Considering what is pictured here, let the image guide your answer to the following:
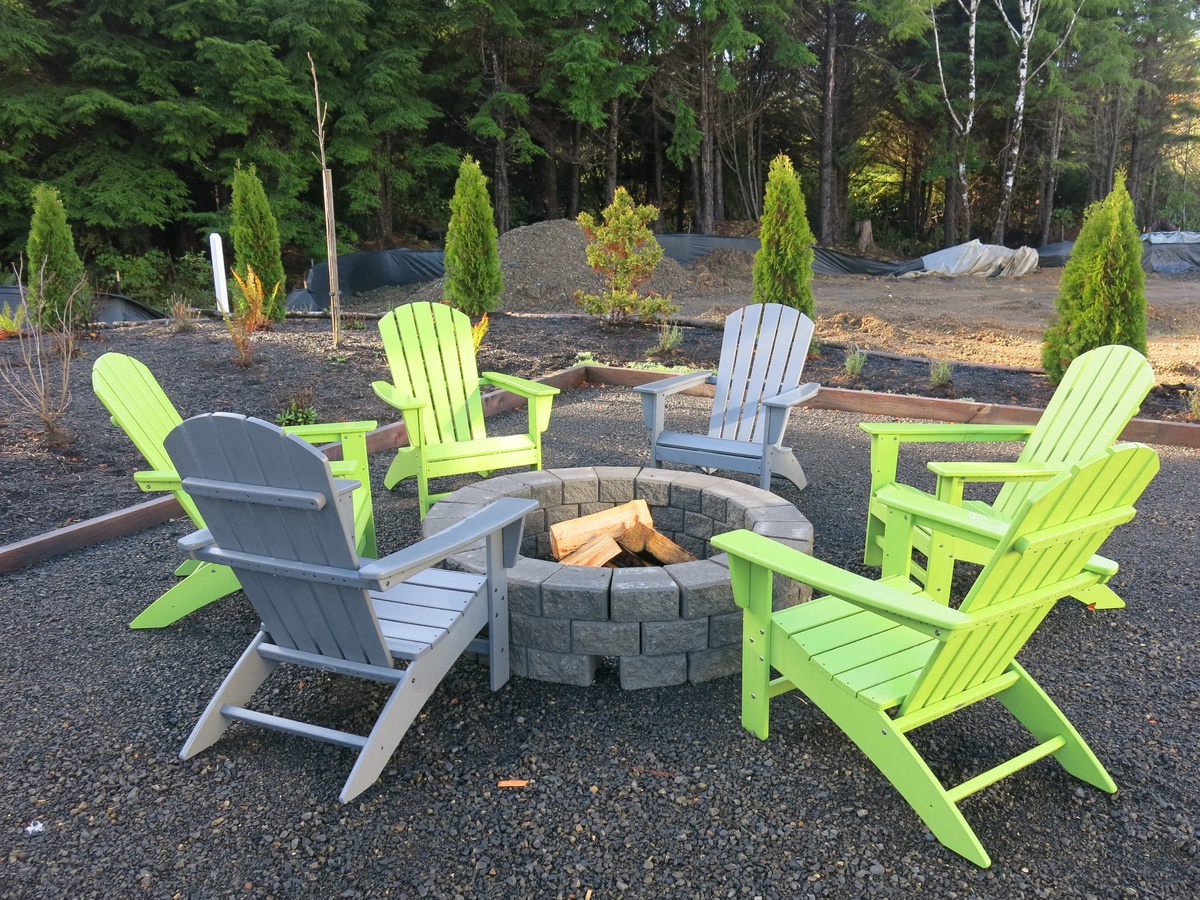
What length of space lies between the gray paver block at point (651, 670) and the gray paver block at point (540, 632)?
0.58 ft

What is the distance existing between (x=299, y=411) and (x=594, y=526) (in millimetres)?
2873

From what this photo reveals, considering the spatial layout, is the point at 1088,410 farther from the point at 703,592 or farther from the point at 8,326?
the point at 8,326

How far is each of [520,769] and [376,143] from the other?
17.1m

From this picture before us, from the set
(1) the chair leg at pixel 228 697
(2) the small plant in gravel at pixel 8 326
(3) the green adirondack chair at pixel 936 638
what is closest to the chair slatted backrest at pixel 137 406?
(1) the chair leg at pixel 228 697

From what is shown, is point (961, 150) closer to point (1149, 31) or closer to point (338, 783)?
point (1149, 31)

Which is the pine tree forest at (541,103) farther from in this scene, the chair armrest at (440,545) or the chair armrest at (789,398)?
the chair armrest at (440,545)

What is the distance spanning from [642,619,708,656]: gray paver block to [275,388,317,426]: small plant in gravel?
11.1 ft

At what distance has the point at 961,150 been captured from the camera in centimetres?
1830

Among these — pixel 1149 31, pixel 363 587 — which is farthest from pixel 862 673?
pixel 1149 31

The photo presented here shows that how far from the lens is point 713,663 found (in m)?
2.33

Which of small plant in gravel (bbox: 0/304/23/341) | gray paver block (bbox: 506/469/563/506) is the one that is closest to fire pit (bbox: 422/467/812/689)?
gray paver block (bbox: 506/469/563/506)

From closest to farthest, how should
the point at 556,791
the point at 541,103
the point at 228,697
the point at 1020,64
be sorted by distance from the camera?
1. the point at 556,791
2. the point at 228,697
3. the point at 1020,64
4. the point at 541,103

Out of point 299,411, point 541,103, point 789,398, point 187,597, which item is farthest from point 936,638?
point 541,103

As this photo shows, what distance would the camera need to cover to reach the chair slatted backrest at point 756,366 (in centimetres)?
420
